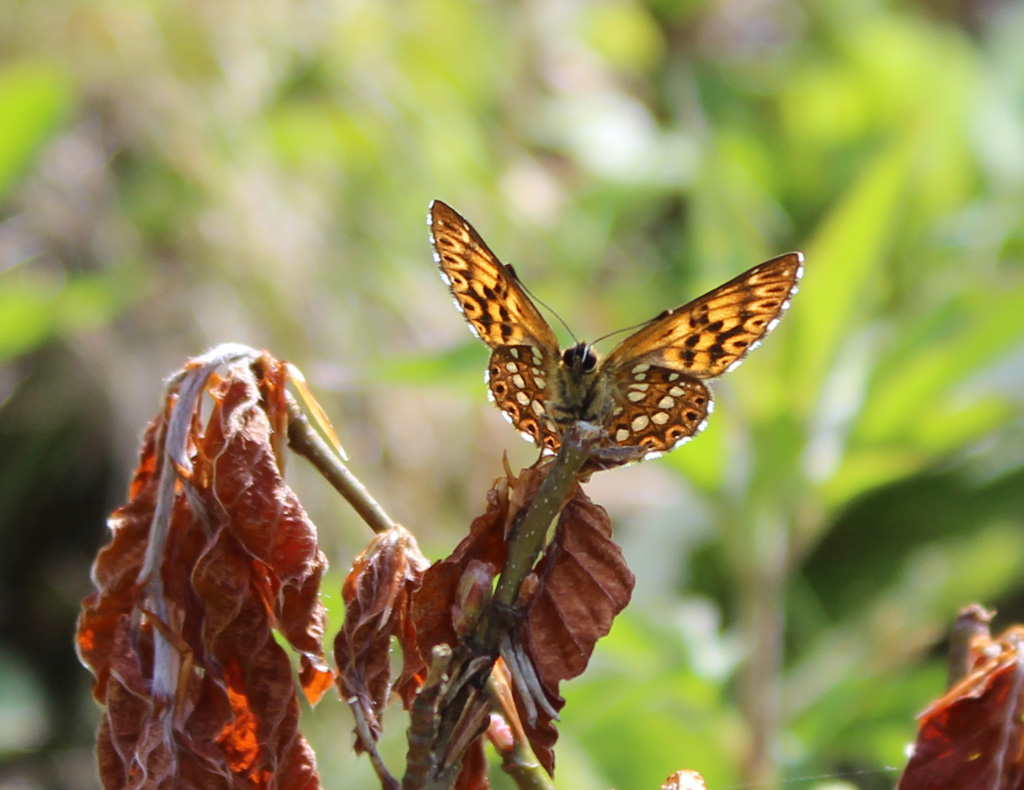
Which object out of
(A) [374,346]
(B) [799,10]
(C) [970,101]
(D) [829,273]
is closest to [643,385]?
(D) [829,273]

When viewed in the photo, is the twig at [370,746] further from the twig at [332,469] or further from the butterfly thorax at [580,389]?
the butterfly thorax at [580,389]

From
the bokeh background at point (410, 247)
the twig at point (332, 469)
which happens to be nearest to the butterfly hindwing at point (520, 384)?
the twig at point (332, 469)

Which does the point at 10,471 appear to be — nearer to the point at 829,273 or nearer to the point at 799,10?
the point at 829,273

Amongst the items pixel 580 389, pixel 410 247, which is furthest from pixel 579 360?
pixel 410 247

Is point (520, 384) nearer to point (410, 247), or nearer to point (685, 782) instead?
point (685, 782)

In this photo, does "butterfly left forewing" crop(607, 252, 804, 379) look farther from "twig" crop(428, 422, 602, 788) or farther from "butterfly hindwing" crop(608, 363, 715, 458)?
"twig" crop(428, 422, 602, 788)

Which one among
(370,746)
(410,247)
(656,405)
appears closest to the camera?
(370,746)

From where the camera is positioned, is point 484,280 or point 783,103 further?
point 783,103
